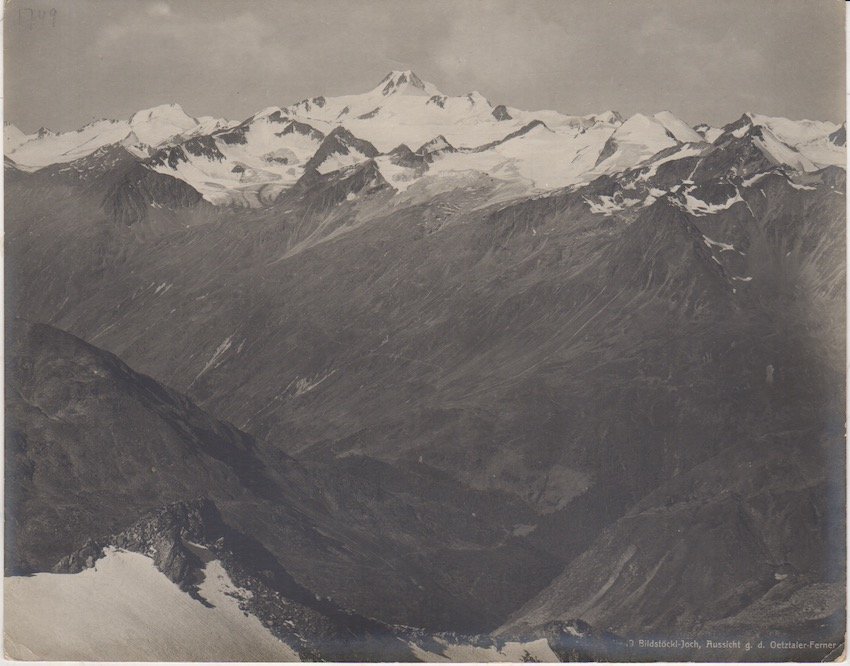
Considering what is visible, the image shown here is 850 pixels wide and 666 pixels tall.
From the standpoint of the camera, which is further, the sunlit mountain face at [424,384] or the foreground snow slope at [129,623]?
the sunlit mountain face at [424,384]

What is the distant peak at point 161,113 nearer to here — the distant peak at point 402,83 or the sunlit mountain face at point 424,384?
the sunlit mountain face at point 424,384

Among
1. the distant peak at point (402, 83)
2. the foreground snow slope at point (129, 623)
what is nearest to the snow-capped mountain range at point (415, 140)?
the distant peak at point (402, 83)

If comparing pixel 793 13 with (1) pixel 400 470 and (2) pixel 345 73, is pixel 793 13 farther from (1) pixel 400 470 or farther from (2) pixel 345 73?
(1) pixel 400 470

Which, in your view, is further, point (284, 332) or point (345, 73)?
point (284, 332)

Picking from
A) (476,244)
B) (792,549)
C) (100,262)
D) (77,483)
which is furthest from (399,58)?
(792,549)

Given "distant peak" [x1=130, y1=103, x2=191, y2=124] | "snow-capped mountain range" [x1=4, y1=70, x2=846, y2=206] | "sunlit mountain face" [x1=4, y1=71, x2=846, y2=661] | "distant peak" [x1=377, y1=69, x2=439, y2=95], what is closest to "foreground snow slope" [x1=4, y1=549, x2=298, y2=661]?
"sunlit mountain face" [x1=4, y1=71, x2=846, y2=661]

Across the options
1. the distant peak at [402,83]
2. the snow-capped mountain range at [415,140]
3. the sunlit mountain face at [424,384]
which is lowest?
the sunlit mountain face at [424,384]
